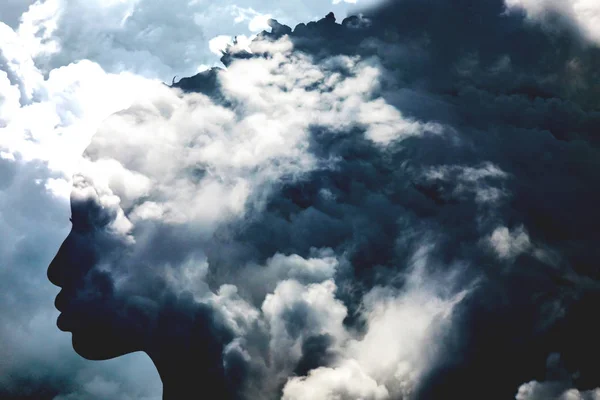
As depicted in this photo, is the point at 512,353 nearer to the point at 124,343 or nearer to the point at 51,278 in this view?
the point at 124,343

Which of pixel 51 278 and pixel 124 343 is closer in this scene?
pixel 124 343

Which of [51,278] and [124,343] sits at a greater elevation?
[51,278]

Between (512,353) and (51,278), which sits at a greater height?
(51,278)

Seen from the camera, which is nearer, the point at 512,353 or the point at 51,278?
the point at 512,353

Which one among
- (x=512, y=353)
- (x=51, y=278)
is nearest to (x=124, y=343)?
(x=51, y=278)
